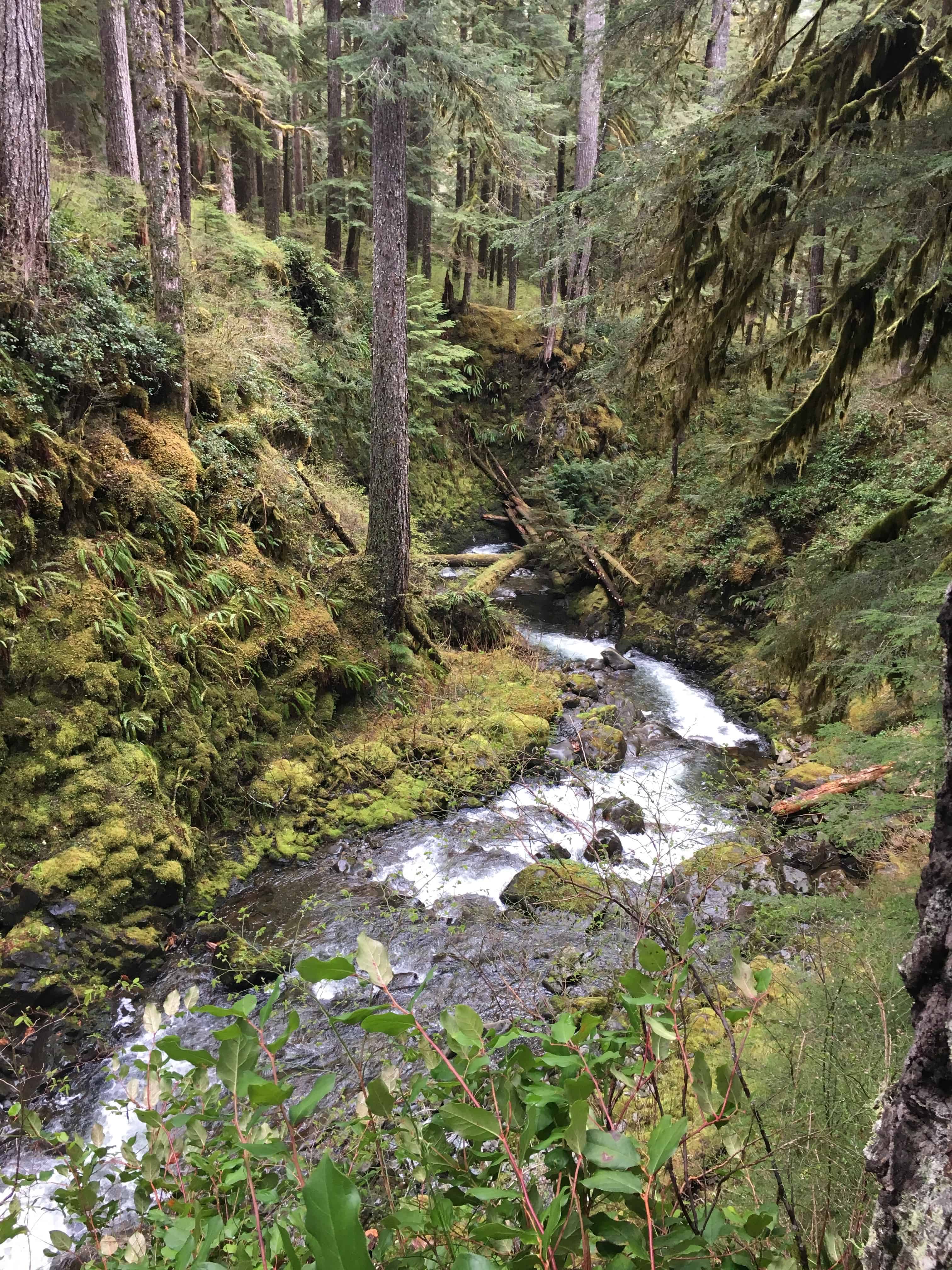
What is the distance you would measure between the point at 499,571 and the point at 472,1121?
1387cm

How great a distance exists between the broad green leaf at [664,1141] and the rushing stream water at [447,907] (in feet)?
7.96

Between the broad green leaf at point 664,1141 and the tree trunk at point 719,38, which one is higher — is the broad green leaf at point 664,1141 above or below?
below

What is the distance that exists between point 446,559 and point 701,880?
9.47 meters

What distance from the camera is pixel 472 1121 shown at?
3.37ft

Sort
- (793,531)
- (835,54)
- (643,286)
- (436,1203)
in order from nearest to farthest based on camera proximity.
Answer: (436,1203) → (835,54) → (643,286) → (793,531)

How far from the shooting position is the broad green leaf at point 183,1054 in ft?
3.32

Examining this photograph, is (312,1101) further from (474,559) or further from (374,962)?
(474,559)

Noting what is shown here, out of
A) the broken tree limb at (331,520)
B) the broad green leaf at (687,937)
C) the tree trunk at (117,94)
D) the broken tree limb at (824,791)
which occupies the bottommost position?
the broken tree limb at (824,791)

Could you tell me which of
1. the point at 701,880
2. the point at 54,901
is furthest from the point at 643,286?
the point at 54,901

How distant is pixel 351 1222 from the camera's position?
75cm

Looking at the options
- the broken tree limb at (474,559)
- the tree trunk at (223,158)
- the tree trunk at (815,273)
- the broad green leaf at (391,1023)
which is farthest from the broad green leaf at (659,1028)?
the tree trunk at (223,158)

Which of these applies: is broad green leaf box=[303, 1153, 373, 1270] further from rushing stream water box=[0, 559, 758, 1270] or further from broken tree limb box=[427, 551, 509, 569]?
broken tree limb box=[427, 551, 509, 569]

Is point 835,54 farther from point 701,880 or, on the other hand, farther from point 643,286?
point 701,880

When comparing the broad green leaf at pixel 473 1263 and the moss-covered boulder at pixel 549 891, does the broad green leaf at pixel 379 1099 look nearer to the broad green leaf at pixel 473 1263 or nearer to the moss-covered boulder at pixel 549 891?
the broad green leaf at pixel 473 1263
